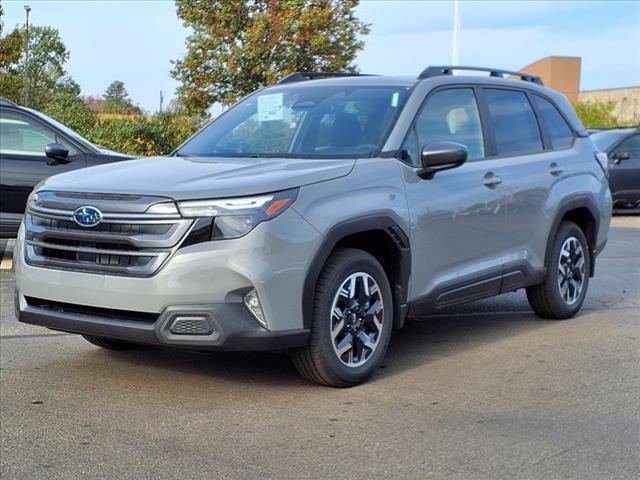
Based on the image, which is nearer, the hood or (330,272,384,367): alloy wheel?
the hood

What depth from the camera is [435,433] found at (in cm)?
443

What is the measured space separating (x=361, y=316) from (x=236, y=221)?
1034 mm

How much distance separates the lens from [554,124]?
727cm

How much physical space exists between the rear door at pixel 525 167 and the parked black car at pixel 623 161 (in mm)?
10307

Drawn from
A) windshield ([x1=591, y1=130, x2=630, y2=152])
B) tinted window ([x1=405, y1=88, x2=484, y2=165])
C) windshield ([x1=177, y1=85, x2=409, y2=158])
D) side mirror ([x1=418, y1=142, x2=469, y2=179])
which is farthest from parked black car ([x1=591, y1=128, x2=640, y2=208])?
side mirror ([x1=418, y1=142, x2=469, y2=179])

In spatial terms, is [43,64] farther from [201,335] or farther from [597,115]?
[201,335]

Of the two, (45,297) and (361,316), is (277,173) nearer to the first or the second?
(361,316)

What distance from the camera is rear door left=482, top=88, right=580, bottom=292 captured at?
21.1 feet

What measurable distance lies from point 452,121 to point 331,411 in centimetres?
236

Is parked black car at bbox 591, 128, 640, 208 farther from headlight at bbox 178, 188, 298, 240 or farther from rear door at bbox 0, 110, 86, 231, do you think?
headlight at bbox 178, 188, 298, 240

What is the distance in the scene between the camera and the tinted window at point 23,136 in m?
9.64

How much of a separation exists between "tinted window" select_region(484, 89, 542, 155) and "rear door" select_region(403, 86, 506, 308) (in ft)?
0.69

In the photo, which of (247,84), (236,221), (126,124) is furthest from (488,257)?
(247,84)

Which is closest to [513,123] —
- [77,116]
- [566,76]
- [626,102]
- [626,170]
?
[626,170]
